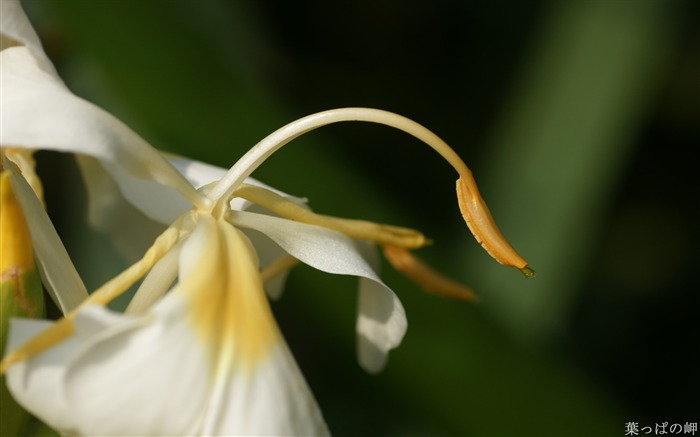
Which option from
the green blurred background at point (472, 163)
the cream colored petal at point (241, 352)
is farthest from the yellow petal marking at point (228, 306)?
the green blurred background at point (472, 163)

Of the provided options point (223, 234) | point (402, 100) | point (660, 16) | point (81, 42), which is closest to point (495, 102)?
point (402, 100)

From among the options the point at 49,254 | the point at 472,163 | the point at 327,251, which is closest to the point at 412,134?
the point at 327,251

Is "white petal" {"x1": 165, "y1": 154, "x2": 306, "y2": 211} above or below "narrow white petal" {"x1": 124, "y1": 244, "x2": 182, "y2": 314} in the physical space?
above

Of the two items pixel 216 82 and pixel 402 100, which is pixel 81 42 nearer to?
pixel 216 82

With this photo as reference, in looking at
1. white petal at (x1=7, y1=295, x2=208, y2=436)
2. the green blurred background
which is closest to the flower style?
white petal at (x1=7, y1=295, x2=208, y2=436)

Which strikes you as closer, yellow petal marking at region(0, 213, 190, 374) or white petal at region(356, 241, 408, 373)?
yellow petal marking at region(0, 213, 190, 374)

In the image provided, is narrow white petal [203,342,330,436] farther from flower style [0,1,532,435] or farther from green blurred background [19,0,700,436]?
green blurred background [19,0,700,436]
